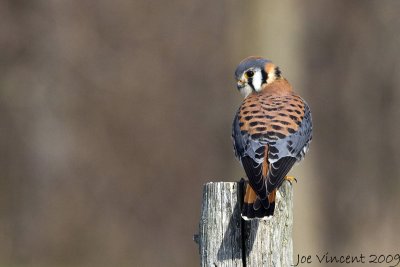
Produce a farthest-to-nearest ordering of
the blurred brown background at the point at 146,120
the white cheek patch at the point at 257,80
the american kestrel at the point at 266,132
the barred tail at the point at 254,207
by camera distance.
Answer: the blurred brown background at the point at 146,120 < the white cheek patch at the point at 257,80 < the american kestrel at the point at 266,132 < the barred tail at the point at 254,207

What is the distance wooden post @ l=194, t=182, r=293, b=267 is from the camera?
519 centimetres

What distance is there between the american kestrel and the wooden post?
0.24 feet

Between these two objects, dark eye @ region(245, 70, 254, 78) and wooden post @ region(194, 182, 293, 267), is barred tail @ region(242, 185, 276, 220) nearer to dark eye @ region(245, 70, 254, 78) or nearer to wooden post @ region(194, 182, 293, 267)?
wooden post @ region(194, 182, 293, 267)

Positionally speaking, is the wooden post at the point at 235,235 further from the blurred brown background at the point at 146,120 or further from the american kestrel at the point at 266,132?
the blurred brown background at the point at 146,120

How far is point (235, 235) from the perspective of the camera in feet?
17.2

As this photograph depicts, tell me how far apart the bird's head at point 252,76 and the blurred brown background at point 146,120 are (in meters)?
6.26

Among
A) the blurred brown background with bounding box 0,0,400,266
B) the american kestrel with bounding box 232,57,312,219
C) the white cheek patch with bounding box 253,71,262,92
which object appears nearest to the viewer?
the american kestrel with bounding box 232,57,312,219

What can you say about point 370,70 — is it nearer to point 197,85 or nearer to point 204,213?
point 197,85

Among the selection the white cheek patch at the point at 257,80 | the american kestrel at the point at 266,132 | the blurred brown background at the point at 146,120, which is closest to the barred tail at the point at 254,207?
the american kestrel at the point at 266,132

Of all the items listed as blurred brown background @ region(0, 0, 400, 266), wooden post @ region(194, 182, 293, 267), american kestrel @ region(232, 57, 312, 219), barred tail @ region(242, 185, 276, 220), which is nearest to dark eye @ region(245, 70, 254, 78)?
american kestrel @ region(232, 57, 312, 219)

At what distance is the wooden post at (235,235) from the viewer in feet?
17.0

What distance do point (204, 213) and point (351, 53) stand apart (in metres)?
9.03

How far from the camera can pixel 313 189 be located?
13320mm

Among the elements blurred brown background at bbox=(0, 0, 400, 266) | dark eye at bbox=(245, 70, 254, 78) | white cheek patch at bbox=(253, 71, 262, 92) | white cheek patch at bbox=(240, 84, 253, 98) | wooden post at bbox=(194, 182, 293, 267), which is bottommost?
wooden post at bbox=(194, 182, 293, 267)
